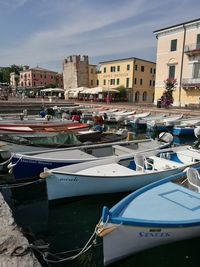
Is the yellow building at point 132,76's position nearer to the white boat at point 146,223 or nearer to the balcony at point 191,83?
the balcony at point 191,83

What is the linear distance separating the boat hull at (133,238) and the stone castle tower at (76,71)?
A: 5798cm

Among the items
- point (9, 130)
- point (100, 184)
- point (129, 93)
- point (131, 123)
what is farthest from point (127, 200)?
point (129, 93)

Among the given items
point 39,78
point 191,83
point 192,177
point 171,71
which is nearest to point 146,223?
point 192,177

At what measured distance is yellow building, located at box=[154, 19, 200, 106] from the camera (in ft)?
107

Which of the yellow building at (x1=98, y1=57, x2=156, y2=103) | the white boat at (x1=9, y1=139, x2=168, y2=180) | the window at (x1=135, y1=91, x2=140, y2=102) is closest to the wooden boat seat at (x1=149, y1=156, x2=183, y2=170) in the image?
the white boat at (x1=9, y1=139, x2=168, y2=180)

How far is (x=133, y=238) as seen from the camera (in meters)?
4.42

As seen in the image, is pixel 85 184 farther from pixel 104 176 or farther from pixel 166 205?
pixel 166 205

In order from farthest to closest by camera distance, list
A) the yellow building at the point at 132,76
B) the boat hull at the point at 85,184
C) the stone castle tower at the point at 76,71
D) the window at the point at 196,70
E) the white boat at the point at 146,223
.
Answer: the stone castle tower at the point at 76,71 → the yellow building at the point at 132,76 → the window at the point at 196,70 → the boat hull at the point at 85,184 → the white boat at the point at 146,223

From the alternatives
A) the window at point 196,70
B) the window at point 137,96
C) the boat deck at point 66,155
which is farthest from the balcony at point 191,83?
the boat deck at point 66,155

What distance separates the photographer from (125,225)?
4.29 metres

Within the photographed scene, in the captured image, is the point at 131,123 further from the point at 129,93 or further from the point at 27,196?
the point at 129,93

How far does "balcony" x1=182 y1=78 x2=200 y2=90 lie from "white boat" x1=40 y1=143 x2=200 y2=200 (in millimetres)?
26635

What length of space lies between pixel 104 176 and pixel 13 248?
11.3 ft

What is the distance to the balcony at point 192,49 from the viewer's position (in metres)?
31.9
